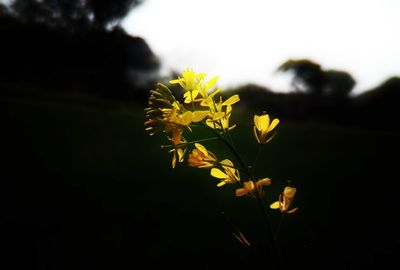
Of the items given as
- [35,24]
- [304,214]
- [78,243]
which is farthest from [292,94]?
[35,24]

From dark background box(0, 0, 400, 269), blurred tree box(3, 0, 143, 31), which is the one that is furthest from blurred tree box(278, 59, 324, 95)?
blurred tree box(3, 0, 143, 31)

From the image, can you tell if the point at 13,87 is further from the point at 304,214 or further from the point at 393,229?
the point at 393,229

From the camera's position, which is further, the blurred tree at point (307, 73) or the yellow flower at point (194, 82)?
the blurred tree at point (307, 73)

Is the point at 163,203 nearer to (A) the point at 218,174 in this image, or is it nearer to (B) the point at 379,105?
(A) the point at 218,174

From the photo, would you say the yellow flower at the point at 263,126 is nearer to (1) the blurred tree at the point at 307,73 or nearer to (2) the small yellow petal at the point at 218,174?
(2) the small yellow petal at the point at 218,174

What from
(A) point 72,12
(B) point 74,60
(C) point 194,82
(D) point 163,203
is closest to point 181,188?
(D) point 163,203

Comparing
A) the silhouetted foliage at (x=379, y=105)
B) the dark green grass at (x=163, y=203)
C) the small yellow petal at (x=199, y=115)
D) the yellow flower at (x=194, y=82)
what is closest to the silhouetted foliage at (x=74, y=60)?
the dark green grass at (x=163, y=203)
